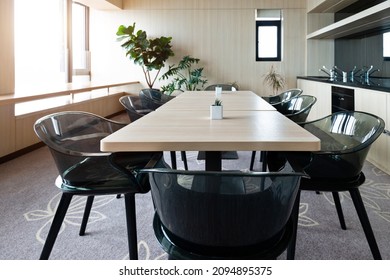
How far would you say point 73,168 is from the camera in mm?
1557

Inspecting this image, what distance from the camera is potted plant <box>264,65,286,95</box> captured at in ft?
25.2

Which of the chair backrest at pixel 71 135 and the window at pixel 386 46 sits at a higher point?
the window at pixel 386 46

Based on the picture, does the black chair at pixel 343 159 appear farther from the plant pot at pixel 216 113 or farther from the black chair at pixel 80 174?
the black chair at pixel 80 174

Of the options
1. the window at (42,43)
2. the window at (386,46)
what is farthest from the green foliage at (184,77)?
the window at (386,46)

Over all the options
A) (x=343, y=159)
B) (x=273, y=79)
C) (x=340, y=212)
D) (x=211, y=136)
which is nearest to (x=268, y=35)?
(x=273, y=79)

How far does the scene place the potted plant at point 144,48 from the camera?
7.15 m

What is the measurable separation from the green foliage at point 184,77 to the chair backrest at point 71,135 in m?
5.55

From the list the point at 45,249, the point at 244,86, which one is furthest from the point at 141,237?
the point at 244,86

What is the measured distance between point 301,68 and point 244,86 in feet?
4.40

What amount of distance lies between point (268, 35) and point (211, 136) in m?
7.00

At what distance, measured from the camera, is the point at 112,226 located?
2191 mm

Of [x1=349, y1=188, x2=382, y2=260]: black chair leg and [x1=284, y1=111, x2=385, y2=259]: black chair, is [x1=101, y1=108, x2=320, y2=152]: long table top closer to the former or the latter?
[x1=284, y1=111, x2=385, y2=259]: black chair

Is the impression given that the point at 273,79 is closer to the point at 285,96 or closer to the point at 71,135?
the point at 285,96
